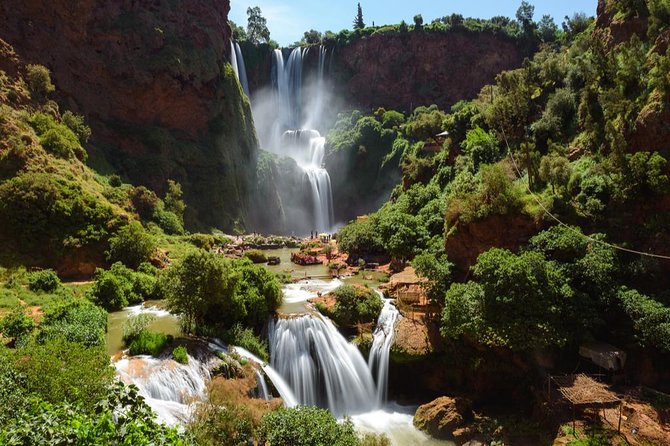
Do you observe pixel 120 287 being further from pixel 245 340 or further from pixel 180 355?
pixel 180 355

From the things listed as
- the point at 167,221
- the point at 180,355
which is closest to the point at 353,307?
the point at 180,355

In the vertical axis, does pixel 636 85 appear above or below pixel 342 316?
above

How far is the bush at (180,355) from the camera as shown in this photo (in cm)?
1739

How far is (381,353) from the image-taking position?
74.7 feet

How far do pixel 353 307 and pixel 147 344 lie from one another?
10.8 meters

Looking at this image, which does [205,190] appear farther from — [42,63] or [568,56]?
[568,56]

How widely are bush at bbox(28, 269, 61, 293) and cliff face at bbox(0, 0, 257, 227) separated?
21474mm

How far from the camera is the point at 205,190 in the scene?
2100 inches

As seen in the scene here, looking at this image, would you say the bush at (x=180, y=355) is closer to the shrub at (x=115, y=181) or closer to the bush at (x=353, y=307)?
the bush at (x=353, y=307)

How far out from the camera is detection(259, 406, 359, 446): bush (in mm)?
13570

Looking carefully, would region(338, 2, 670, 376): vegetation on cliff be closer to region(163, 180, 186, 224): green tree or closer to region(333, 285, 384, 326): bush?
region(333, 285, 384, 326): bush

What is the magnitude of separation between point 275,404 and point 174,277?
7.17m

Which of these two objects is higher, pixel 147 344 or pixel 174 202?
pixel 174 202

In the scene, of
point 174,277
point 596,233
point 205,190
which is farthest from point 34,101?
point 596,233
